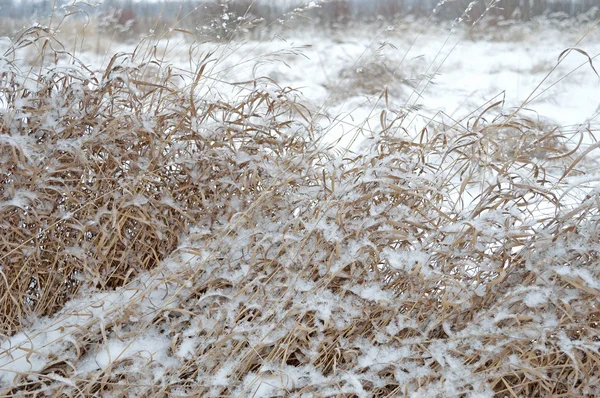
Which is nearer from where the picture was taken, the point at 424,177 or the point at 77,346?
the point at 77,346

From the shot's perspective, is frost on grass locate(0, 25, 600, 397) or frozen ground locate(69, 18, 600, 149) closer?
frost on grass locate(0, 25, 600, 397)

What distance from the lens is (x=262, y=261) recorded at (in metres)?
1.45

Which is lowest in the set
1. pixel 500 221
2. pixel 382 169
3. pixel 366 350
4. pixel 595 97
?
pixel 595 97

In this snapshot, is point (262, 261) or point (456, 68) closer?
point (262, 261)

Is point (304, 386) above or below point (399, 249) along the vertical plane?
below

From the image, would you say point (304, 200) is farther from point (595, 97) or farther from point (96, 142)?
point (595, 97)

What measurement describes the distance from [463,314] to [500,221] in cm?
26

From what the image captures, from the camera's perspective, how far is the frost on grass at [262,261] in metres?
1.32

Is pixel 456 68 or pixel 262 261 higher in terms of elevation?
pixel 262 261

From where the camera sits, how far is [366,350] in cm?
138

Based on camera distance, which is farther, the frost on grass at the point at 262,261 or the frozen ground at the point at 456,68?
the frozen ground at the point at 456,68

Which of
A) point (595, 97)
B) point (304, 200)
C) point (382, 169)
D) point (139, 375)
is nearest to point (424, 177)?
point (382, 169)

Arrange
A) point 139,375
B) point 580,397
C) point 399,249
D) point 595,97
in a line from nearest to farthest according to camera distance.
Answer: point 580,397
point 139,375
point 399,249
point 595,97

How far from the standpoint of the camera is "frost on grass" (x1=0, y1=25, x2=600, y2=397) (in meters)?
1.32
